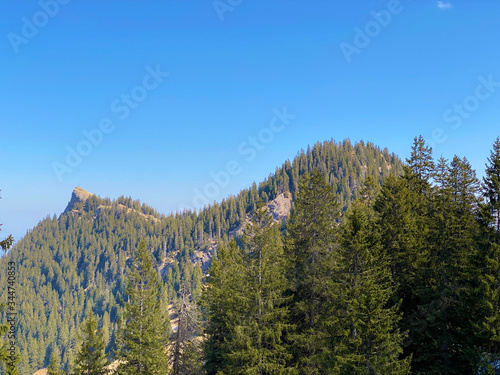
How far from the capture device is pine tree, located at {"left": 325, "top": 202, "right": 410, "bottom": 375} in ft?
56.4

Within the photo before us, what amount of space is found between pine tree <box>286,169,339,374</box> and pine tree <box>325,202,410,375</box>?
5.29ft

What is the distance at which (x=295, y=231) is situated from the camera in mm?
24047

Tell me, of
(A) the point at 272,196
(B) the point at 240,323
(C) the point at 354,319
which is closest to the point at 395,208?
(C) the point at 354,319

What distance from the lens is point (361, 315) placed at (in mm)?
17562

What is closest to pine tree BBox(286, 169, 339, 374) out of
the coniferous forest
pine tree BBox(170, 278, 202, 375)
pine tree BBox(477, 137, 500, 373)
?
the coniferous forest

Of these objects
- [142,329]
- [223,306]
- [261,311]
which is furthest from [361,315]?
[142,329]

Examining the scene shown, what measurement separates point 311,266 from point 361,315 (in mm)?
5334

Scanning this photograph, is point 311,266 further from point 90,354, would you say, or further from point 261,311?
point 90,354

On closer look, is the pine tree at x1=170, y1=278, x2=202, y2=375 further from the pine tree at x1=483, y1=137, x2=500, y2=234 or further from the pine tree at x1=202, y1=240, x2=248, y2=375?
the pine tree at x1=483, y1=137, x2=500, y2=234

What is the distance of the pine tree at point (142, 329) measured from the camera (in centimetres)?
2581

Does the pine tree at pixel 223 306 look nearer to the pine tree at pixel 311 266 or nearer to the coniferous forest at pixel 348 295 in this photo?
the coniferous forest at pixel 348 295

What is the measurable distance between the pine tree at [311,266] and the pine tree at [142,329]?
10659 millimetres

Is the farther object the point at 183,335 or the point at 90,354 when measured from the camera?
the point at 183,335

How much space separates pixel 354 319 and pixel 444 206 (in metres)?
10.0
